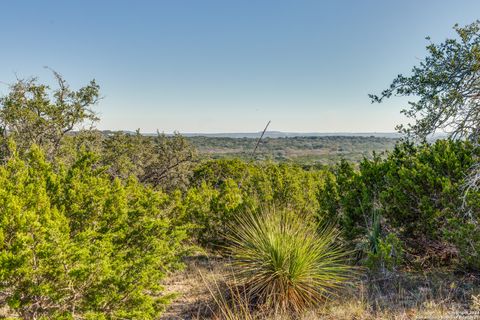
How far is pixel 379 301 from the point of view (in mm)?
4348

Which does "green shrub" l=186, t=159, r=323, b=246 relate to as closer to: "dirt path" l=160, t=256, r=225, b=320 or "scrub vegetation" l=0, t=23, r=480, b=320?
"scrub vegetation" l=0, t=23, r=480, b=320

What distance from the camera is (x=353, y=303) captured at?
4.23m

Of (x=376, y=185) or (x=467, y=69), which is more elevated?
(x=467, y=69)

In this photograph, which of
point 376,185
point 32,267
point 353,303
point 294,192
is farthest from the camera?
point 294,192

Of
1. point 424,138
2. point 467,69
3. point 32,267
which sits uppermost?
point 467,69

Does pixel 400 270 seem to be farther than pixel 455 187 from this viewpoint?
Yes

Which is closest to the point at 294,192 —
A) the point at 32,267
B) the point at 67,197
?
the point at 67,197

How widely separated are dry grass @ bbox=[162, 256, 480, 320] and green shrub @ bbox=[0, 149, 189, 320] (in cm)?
76

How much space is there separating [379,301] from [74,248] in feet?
12.5

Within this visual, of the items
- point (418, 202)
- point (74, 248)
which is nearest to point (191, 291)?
point (74, 248)

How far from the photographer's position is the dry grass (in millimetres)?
3785

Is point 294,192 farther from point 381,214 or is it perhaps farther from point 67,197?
point 67,197

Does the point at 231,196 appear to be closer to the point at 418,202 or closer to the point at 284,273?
the point at 284,273

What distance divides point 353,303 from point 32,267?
371 centimetres
